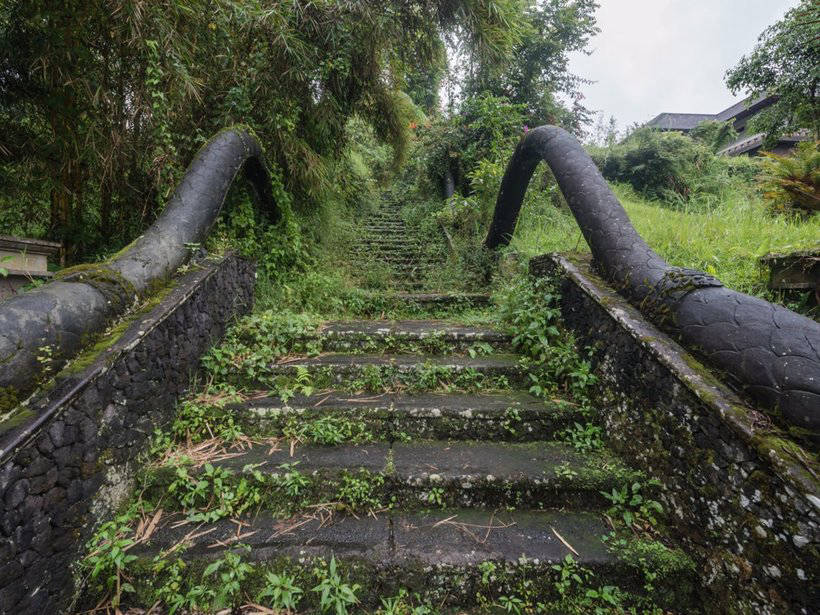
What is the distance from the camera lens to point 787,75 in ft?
24.8

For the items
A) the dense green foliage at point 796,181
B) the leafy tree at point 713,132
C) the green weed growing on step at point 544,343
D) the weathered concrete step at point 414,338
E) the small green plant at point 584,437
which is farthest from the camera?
the leafy tree at point 713,132

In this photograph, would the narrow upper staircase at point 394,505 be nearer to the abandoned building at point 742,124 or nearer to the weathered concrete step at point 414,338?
the weathered concrete step at point 414,338

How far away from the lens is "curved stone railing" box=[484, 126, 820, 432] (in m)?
1.31

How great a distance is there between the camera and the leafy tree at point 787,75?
6.96m

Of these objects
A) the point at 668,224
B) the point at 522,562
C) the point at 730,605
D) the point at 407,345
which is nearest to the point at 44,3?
the point at 407,345

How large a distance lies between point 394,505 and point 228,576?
2.37ft

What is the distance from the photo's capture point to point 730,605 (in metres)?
1.33

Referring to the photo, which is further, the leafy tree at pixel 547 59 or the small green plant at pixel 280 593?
the leafy tree at pixel 547 59

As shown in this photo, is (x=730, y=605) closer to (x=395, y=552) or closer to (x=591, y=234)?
(x=395, y=552)

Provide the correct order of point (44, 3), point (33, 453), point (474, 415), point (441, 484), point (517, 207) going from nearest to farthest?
point (33, 453), point (441, 484), point (474, 415), point (44, 3), point (517, 207)

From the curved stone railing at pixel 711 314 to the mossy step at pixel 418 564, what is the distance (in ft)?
2.51

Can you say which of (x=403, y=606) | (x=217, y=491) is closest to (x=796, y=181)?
(x=403, y=606)

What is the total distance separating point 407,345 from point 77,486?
6.63 ft

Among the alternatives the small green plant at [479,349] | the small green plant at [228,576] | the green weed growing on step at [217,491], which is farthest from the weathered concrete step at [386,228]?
the small green plant at [228,576]
